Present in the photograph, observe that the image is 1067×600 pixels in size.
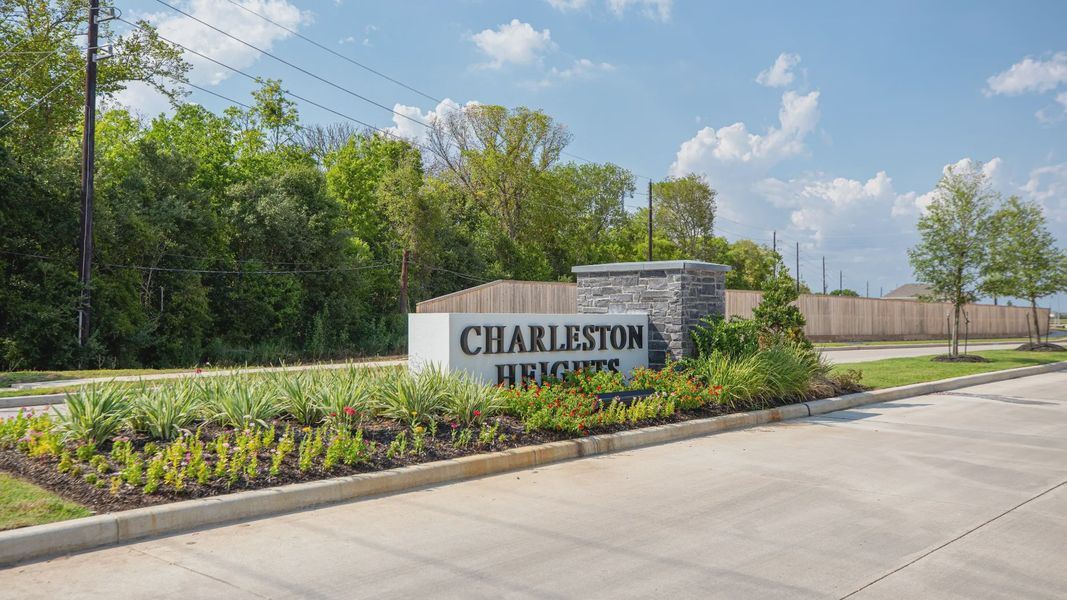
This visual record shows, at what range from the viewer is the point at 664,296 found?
42.8 feet

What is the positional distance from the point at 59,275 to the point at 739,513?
2358 cm

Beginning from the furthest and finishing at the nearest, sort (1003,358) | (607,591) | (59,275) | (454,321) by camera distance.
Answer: (1003,358)
(59,275)
(454,321)
(607,591)

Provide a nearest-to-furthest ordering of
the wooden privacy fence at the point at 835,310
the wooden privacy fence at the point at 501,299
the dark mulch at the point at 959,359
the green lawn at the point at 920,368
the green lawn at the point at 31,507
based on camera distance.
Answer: the green lawn at the point at 31,507
the green lawn at the point at 920,368
the dark mulch at the point at 959,359
the wooden privacy fence at the point at 501,299
the wooden privacy fence at the point at 835,310

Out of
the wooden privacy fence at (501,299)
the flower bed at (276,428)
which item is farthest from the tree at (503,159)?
the flower bed at (276,428)

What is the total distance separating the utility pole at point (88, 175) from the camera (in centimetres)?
2159

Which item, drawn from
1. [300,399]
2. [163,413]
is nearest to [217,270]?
[300,399]

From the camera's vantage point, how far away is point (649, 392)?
1080 cm

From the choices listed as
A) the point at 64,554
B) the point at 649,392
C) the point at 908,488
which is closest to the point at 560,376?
the point at 649,392

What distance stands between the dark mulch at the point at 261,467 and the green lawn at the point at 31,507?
12cm

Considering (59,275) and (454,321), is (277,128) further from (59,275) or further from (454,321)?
(454,321)

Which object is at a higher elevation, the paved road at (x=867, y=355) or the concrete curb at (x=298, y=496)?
the paved road at (x=867, y=355)

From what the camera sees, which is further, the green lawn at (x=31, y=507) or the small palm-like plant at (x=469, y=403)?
the small palm-like plant at (x=469, y=403)

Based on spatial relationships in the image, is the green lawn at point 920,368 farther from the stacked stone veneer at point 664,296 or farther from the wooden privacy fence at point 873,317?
the wooden privacy fence at point 873,317

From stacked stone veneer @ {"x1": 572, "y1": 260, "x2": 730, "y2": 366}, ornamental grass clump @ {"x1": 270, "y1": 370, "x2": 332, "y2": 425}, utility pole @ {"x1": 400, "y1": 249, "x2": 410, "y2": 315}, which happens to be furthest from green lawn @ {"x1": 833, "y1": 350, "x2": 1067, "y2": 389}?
utility pole @ {"x1": 400, "y1": 249, "x2": 410, "y2": 315}
